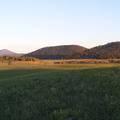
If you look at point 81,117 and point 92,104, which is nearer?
point 81,117

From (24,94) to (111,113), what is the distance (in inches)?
227

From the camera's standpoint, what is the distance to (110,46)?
556 ft

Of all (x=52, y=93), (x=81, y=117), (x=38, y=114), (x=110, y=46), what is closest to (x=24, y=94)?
(x=52, y=93)

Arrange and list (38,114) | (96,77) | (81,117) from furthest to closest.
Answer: (96,77)
(38,114)
(81,117)

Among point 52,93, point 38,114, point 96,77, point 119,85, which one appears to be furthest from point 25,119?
point 96,77

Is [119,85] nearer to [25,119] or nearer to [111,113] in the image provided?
[111,113]

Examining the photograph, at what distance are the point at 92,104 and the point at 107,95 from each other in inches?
46.0

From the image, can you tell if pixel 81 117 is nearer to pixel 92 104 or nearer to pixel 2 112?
pixel 92 104

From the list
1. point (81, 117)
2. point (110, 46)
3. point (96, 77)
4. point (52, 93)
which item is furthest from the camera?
point (110, 46)

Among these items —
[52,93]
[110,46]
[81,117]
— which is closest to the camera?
[81,117]

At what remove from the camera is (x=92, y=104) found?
56.4 feet

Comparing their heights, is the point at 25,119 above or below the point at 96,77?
below

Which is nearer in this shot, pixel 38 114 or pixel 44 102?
pixel 38 114

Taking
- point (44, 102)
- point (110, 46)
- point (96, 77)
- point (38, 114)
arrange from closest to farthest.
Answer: point (38, 114), point (44, 102), point (96, 77), point (110, 46)
